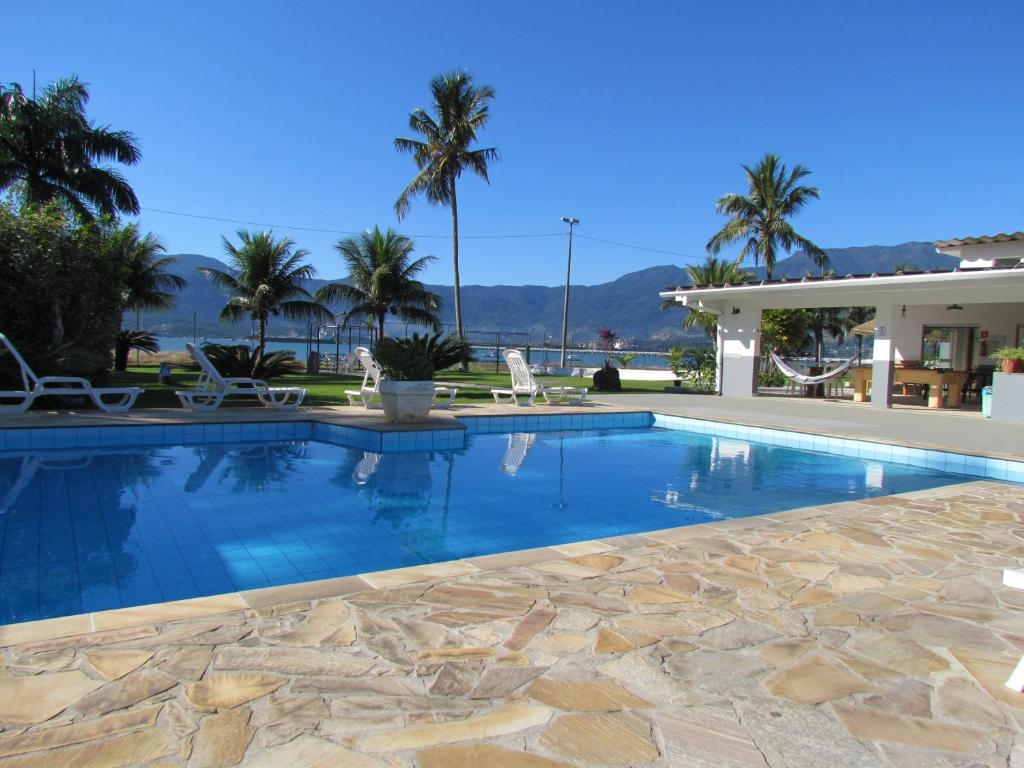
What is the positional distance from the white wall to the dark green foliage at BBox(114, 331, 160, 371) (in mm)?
19716

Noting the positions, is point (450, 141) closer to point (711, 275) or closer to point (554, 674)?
point (711, 275)

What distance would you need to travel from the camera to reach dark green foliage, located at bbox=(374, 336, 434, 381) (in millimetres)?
9555

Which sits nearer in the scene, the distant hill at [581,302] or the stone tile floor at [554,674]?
the stone tile floor at [554,674]

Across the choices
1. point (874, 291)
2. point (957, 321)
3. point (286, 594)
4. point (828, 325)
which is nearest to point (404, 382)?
point (286, 594)

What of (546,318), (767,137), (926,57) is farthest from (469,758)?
(546,318)

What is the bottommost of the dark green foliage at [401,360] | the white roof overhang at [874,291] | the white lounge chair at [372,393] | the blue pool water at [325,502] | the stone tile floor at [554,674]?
the blue pool water at [325,502]

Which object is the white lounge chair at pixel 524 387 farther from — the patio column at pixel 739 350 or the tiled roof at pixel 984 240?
the tiled roof at pixel 984 240

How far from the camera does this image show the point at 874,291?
45.8 feet

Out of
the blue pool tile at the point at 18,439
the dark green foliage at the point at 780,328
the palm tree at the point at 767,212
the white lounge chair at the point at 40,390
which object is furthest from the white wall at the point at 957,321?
the blue pool tile at the point at 18,439

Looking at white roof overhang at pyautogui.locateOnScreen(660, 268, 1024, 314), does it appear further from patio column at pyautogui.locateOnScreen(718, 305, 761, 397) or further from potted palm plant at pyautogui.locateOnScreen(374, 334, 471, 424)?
potted palm plant at pyautogui.locateOnScreen(374, 334, 471, 424)

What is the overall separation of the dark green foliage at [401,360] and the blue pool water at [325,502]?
1231mm

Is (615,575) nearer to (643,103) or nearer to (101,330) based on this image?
(101,330)

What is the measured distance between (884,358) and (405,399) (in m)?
10.4

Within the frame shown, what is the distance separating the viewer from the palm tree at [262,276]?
80.6 ft
